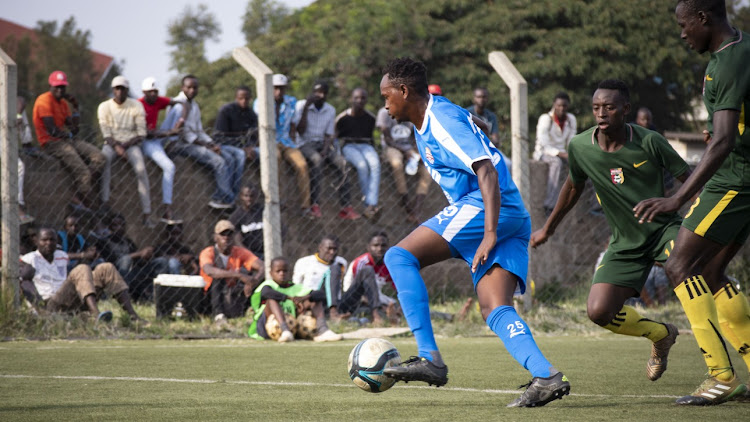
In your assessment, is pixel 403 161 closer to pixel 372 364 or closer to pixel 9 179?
pixel 9 179

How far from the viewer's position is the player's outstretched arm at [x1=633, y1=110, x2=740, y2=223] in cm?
536

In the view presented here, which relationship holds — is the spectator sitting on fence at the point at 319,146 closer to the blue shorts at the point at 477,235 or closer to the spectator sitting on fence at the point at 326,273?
the spectator sitting on fence at the point at 326,273

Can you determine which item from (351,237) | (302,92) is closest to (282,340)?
(351,237)

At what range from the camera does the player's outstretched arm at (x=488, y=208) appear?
5449 mm

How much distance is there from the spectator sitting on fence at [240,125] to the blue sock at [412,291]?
24.0 ft

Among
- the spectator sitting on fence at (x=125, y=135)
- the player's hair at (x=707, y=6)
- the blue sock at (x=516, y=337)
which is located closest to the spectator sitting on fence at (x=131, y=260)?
the spectator sitting on fence at (x=125, y=135)

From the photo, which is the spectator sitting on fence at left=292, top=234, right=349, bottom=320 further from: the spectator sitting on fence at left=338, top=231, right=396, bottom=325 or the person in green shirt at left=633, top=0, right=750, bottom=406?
the person in green shirt at left=633, top=0, right=750, bottom=406

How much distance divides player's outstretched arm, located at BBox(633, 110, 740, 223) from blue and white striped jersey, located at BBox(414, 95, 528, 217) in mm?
757

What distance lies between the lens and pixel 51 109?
12.2m

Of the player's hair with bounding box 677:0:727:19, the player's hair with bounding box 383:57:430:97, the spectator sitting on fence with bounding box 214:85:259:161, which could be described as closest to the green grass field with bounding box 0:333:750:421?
the player's hair with bounding box 383:57:430:97

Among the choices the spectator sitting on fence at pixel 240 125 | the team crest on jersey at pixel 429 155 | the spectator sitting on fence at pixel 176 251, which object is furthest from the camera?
the spectator sitting on fence at pixel 240 125

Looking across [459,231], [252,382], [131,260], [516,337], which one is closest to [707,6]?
[459,231]

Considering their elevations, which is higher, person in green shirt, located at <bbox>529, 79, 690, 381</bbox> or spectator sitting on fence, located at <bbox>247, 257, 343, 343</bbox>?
person in green shirt, located at <bbox>529, 79, 690, 381</bbox>

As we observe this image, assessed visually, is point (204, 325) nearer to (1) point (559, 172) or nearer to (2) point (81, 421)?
(1) point (559, 172)
